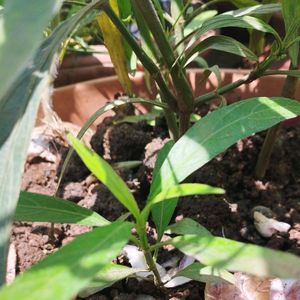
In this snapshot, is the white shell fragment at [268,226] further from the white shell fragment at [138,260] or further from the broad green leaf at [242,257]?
the broad green leaf at [242,257]

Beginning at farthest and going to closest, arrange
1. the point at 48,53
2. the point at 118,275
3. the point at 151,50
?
the point at 151,50 < the point at 118,275 < the point at 48,53

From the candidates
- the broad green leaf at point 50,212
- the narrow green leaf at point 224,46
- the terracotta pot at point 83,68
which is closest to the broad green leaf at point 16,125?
the broad green leaf at point 50,212

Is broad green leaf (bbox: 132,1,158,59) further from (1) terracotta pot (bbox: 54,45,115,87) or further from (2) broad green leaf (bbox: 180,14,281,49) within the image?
(1) terracotta pot (bbox: 54,45,115,87)

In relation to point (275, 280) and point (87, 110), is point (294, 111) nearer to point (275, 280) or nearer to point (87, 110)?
point (275, 280)

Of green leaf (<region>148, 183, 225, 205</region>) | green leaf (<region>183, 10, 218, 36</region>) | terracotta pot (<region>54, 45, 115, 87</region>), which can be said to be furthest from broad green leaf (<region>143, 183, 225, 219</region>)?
terracotta pot (<region>54, 45, 115, 87</region>)

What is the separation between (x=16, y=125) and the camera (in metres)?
0.37

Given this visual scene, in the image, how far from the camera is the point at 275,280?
56cm

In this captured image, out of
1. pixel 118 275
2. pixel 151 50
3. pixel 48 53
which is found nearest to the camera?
pixel 48 53

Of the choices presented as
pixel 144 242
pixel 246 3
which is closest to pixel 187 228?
pixel 144 242

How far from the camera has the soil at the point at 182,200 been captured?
26.5 inches

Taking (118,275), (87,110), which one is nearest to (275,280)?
(118,275)

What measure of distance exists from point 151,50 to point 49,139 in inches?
12.0

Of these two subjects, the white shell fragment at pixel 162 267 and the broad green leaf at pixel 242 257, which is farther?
the white shell fragment at pixel 162 267

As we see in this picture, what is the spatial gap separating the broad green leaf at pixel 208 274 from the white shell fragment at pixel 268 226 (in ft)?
0.59
